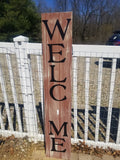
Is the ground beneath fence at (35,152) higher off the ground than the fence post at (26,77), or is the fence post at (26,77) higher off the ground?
the fence post at (26,77)

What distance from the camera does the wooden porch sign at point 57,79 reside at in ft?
4.35

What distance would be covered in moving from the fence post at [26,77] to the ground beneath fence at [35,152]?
23 cm

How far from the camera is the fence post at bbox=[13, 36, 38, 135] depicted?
1628 mm

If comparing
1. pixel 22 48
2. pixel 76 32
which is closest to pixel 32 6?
pixel 76 32

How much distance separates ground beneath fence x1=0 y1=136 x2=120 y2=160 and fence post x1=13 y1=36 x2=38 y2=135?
0.74 ft

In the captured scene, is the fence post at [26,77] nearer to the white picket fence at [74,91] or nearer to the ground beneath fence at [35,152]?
the white picket fence at [74,91]

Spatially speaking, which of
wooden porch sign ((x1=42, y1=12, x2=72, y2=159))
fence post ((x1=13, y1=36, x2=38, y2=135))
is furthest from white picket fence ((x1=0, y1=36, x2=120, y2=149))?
wooden porch sign ((x1=42, y1=12, x2=72, y2=159))

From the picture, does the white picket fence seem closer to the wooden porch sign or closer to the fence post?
the fence post

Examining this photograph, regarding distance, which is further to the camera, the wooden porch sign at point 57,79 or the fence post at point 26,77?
the fence post at point 26,77

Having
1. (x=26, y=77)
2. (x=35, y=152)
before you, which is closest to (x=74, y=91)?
(x=26, y=77)

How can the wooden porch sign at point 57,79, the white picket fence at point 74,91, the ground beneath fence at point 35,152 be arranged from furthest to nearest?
the ground beneath fence at point 35,152 → the white picket fence at point 74,91 → the wooden porch sign at point 57,79

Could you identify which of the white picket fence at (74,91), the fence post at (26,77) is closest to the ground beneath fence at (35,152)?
the white picket fence at (74,91)

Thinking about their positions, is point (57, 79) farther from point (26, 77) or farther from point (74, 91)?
point (26, 77)

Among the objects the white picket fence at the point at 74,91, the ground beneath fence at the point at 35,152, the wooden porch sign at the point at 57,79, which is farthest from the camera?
the ground beneath fence at the point at 35,152
